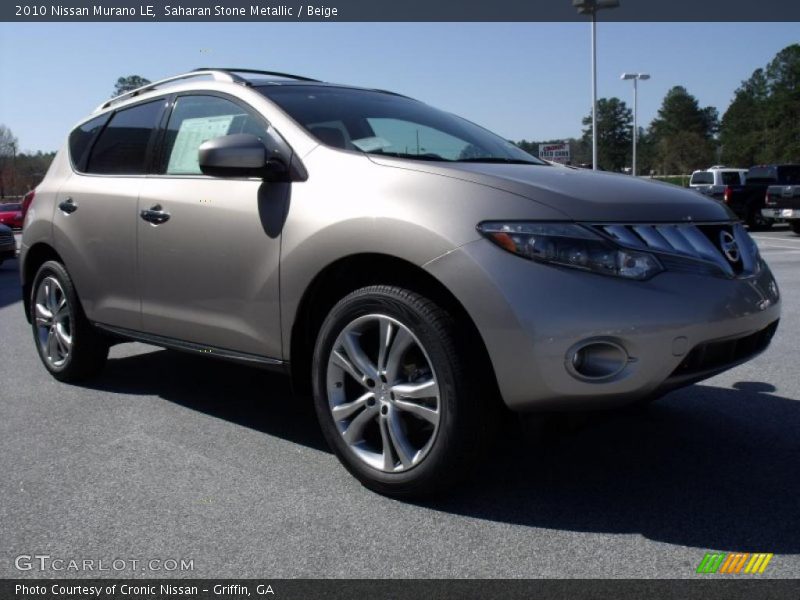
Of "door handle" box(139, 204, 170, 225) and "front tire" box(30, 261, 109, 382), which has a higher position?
"door handle" box(139, 204, 170, 225)

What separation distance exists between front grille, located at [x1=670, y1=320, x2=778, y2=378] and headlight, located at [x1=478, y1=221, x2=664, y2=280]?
34cm

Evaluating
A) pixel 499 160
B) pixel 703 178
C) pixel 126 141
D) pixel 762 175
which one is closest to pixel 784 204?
pixel 762 175

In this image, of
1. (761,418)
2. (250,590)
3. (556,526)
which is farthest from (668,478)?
(250,590)

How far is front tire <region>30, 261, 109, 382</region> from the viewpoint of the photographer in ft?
15.8

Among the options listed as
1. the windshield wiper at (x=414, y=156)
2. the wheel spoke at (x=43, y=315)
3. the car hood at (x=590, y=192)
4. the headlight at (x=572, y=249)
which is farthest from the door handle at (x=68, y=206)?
the headlight at (x=572, y=249)

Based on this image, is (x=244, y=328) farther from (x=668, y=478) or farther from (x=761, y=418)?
(x=761, y=418)

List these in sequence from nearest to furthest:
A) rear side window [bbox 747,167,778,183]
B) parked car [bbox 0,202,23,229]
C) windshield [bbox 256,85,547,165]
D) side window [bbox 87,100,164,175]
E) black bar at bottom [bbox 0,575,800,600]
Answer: black bar at bottom [bbox 0,575,800,600], windshield [bbox 256,85,547,165], side window [bbox 87,100,164,175], rear side window [bbox 747,167,778,183], parked car [bbox 0,202,23,229]

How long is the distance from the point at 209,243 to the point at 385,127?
993mm

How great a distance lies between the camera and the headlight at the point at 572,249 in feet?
9.07

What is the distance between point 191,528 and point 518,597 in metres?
1.20

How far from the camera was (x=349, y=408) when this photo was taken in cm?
325

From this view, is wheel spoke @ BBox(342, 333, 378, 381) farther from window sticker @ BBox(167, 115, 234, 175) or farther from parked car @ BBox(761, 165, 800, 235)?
parked car @ BBox(761, 165, 800, 235)

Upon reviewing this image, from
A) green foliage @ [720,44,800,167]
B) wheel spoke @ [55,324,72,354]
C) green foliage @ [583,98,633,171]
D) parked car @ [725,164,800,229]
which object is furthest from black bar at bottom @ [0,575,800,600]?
green foliage @ [583,98,633,171]

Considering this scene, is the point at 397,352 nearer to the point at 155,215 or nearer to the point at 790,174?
the point at 155,215
